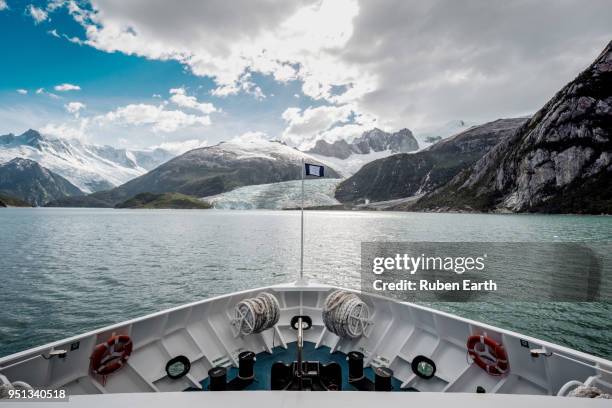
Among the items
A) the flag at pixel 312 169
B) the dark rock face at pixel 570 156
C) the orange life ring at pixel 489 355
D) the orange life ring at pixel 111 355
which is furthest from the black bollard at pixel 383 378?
the dark rock face at pixel 570 156

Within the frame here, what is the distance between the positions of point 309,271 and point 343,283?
5.96 m

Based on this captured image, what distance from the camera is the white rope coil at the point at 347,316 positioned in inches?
356

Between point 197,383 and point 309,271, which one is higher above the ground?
point 197,383

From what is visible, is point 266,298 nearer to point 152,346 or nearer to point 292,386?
point 152,346

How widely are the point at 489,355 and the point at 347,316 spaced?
3.71m

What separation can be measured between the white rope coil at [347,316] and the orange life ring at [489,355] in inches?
116

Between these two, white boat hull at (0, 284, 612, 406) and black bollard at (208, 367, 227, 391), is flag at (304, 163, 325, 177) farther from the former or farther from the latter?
black bollard at (208, 367, 227, 391)

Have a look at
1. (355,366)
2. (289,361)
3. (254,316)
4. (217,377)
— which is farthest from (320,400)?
(289,361)

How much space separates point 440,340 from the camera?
326 inches

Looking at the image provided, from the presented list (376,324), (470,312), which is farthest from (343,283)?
(376,324)

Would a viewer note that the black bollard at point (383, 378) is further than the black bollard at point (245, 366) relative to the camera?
No

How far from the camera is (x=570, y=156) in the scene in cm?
15925

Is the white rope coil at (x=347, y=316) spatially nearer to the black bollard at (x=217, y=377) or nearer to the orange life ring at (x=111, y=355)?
the black bollard at (x=217, y=377)

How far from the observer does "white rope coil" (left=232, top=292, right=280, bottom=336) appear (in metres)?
8.93
